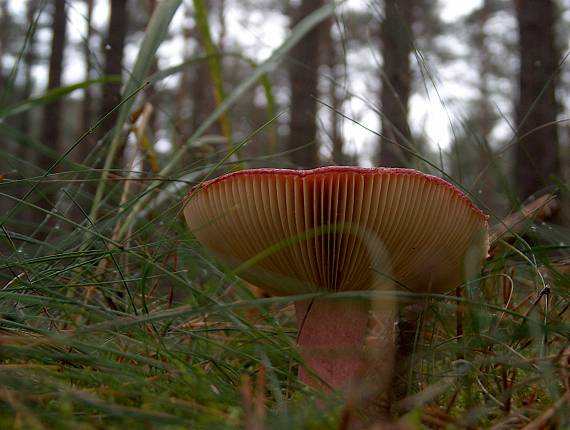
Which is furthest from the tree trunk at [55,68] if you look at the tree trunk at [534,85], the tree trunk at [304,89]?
the tree trunk at [534,85]

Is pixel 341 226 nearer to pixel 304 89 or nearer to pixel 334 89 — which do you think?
pixel 304 89

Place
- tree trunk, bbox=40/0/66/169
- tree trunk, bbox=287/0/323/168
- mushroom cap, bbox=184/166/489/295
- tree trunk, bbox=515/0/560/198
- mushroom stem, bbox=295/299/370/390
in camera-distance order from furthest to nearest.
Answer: tree trunk, bbox=40/0/66/169 < tree trunk, bbox=287/0/323/168 < tree trunk, bbox=515/0/560/198 < mushroom stem, bbox=295/299/370/390 < mushroom cap, bbox=184/166/489/295

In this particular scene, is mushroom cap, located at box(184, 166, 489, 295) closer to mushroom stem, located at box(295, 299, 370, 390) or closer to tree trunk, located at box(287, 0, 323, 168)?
mushroom stem, located at box(295, 299, 370, 390)

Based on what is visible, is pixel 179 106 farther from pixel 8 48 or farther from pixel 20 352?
pixel 20 352

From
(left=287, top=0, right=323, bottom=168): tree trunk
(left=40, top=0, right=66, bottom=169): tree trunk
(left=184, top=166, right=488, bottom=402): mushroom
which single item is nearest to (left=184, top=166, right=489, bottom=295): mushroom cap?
(left=184, top=166, right=488, bottom=402): mushroom

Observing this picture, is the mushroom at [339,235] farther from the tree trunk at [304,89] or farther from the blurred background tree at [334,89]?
the tree trunk at [304,89]

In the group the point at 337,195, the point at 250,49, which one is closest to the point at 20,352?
the point at 337,195
